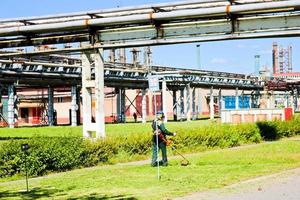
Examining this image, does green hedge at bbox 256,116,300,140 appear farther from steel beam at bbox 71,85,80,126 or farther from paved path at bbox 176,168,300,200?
steel beam at bbox 71,85,80,126

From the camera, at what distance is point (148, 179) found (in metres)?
14.2

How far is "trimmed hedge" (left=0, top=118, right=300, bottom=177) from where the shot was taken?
16172 millimetres

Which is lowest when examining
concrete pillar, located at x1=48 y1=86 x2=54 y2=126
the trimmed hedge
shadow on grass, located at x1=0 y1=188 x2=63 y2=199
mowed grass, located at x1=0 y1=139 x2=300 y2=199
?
shadow on grass, located at x1=0 y1=188 x2=63 y2=199

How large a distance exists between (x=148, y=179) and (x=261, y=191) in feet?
11.9

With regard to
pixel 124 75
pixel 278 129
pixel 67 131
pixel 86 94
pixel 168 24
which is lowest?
pixel 67 131

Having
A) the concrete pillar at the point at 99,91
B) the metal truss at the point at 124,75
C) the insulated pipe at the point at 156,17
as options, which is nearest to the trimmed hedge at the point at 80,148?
the concrete pillar at the point at 99,91

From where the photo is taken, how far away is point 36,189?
43.7 ft

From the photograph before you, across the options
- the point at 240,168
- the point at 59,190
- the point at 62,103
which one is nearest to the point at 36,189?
the point at 59,190

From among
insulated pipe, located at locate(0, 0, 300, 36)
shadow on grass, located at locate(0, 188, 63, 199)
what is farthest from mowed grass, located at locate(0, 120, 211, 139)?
shadow on grass, located at locate(0, 188, 63, 199)

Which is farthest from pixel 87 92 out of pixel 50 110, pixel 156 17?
pixel 50 110

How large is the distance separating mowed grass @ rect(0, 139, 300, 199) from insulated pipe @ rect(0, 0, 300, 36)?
5.02 meters

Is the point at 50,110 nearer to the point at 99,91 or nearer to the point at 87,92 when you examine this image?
the point at 87,92

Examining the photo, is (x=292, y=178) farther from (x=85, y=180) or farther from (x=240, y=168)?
(x=85, y=180)

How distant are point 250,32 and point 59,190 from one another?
399 inches
